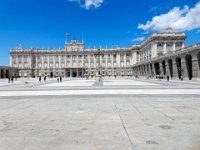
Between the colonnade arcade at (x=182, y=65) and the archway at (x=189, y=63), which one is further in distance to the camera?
the archway at (x=189, y=63)

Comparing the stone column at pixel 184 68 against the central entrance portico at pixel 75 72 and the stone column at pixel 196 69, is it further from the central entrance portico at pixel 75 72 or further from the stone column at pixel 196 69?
the central entrance portico at pixel 75 72

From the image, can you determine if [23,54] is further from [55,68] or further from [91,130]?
[91,130]

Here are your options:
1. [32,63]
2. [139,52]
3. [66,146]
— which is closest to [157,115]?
[66,146]

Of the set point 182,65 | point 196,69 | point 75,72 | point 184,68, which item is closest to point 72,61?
point 75,72

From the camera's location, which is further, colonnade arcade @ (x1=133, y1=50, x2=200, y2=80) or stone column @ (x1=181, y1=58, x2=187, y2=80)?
stone column @ (x1=181, y1=58, x2=187, y2=80)

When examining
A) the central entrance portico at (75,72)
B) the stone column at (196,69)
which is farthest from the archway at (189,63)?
the central entrance portico at (75,72)

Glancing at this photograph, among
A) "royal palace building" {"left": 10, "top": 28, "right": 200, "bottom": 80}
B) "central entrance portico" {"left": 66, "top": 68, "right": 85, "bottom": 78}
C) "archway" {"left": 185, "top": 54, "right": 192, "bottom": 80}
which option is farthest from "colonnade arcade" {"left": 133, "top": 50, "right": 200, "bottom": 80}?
"central entrance portico" {"left": 66, "top": 68, "right": 85, "bottom": 78}

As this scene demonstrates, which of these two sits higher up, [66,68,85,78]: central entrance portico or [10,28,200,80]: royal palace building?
[10,28,200,80]: royal palace building

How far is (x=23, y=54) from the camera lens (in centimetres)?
10700

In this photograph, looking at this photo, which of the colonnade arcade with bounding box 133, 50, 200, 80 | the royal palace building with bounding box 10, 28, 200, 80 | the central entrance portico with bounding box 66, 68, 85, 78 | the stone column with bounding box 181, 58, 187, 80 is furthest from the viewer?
the royal palace building with bounding box 10, 28, 200, 80

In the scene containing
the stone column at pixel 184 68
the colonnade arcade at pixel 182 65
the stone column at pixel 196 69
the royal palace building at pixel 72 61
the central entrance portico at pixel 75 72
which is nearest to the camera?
the stone column at pixel 196 69

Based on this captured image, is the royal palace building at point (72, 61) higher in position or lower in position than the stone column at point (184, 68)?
higher

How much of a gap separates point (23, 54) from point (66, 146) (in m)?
116

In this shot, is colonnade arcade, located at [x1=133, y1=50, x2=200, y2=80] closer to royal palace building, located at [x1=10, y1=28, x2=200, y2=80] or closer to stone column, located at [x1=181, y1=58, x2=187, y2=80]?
stone column, located at [x1=181, y1=58, x2=187, y2=80]
